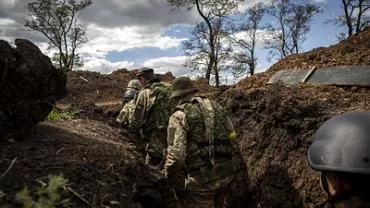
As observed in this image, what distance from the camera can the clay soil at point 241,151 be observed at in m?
3.34

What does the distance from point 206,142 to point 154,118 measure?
2.01 meters

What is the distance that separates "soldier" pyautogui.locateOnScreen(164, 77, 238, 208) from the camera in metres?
4.50

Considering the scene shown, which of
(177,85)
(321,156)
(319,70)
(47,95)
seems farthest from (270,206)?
(319,70)

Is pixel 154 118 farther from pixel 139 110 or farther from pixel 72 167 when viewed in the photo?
pixel 72 167

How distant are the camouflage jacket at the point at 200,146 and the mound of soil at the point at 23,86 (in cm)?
135

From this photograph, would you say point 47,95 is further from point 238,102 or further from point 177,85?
point 238,102

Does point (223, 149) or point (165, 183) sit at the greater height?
point (223, 149)

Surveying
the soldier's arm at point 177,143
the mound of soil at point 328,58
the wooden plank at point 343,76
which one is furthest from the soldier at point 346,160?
the mound of soil at point 328,58

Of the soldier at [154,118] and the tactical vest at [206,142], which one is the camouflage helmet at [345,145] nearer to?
the tactical vest at [206,142]

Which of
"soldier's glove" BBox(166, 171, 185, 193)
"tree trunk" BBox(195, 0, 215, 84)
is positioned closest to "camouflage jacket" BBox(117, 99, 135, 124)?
"soldier's glove" BBox(166, 171, 185, 193)

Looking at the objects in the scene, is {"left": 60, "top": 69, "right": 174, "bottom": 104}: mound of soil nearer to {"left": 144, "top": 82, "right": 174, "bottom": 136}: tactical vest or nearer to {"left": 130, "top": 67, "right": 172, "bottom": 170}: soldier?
{"left": 130, "top": 67, "right": 172, "bottom": 170}: soldier

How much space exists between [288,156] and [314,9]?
33.3m

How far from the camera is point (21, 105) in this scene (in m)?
4.06

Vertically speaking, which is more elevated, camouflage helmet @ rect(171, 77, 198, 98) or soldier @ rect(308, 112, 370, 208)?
camouflage helmet @ rect(171, 77, 198, 98)
